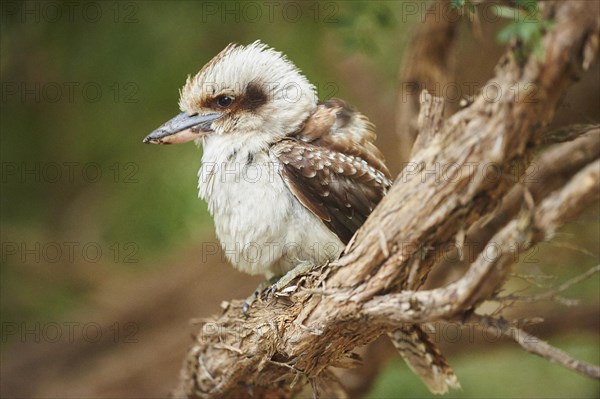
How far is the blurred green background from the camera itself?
316cm

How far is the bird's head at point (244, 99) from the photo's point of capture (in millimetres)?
1942

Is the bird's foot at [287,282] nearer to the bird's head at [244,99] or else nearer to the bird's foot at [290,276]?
the bird's foot at [290,276]

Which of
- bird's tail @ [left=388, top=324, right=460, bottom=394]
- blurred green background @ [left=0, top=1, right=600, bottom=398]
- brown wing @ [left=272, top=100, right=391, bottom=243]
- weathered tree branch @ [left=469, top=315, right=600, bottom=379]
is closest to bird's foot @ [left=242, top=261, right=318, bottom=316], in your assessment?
brown wing @ [left=272, top=100, right=391, bottom=243]

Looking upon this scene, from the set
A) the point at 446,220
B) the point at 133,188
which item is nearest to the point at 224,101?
the point at 446,220

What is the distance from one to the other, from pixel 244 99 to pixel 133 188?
175cm

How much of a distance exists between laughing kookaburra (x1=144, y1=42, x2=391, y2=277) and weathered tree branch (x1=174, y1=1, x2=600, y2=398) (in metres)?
0.14

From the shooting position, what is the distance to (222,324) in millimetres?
2086

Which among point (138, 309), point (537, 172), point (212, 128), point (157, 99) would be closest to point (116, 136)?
point (157, 99)

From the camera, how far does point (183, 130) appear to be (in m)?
1.98

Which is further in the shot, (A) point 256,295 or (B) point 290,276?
(A) point 256,295

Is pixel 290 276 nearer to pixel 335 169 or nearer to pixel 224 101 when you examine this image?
pixel 335 169

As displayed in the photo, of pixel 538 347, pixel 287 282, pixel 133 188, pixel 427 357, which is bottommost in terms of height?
pixel 538 347

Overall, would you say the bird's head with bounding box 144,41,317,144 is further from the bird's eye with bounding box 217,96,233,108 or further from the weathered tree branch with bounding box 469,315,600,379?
the weathered tree branch with bounding box 469,315,600,379

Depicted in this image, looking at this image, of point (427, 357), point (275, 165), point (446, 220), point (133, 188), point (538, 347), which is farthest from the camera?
point (133, 188)
